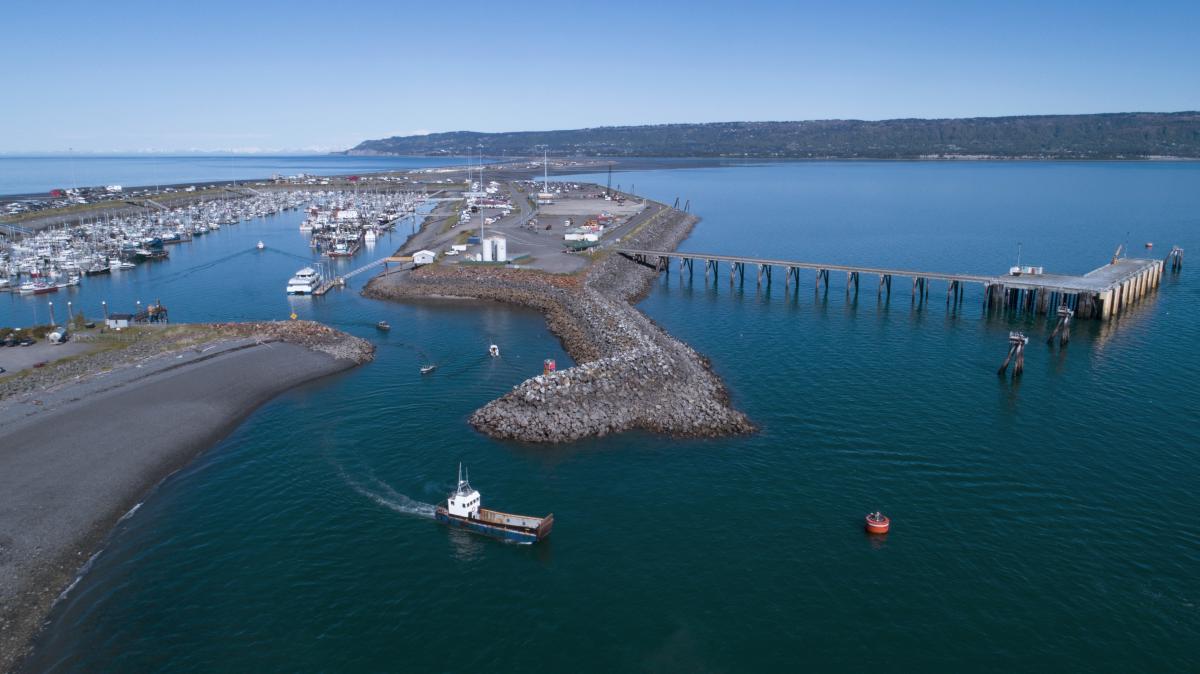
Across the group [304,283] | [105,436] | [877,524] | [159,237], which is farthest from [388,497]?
[159,237]

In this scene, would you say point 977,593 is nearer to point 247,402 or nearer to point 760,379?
point 760,379

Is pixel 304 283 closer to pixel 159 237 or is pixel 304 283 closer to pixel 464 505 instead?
pixel 159 237

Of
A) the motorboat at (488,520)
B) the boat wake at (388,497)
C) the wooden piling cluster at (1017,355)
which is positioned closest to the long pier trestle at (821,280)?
the wooden piling cluster at (1017,355)

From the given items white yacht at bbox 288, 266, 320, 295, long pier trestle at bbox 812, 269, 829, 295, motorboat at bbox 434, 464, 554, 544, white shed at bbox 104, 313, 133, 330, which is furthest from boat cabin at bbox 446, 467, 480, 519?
long pier trestle at bbox 812, 269, 829, 295

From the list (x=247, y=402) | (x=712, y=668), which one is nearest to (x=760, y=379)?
(x=712, y=668)

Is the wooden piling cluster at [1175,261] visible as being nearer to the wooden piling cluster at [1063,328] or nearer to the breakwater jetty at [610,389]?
the wooden piling cluster at [1063,328]

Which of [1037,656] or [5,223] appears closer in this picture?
[1037,656]
